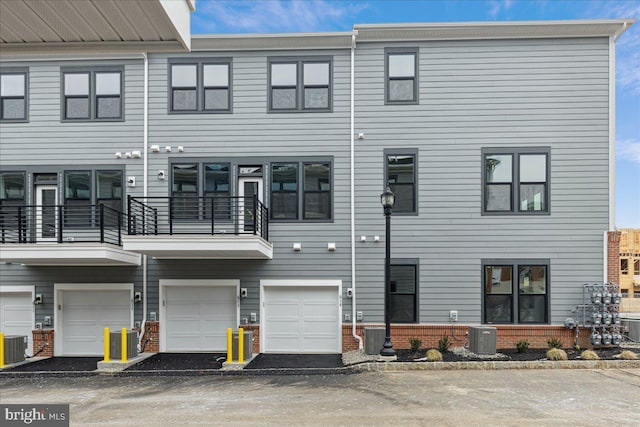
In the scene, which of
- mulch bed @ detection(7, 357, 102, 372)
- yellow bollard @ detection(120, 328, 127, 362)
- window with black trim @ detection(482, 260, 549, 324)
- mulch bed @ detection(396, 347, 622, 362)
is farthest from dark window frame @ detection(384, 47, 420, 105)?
mulch bed @ detection(7, 357, 102, 372)

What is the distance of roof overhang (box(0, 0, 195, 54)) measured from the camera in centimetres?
241

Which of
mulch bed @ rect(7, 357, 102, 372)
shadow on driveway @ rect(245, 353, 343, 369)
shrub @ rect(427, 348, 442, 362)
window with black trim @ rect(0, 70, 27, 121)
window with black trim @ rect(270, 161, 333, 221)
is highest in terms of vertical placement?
window with black trim @ rect(0, 70, 27, 121)

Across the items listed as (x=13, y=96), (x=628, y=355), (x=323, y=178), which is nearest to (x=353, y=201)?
(x=323, y=178)

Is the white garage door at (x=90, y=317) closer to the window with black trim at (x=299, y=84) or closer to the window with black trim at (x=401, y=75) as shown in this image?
the window with black trim at (x=299, y=84)

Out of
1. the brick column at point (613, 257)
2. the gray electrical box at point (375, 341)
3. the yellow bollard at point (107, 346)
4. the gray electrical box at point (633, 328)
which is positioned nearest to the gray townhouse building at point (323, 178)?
the brick column at point (613, 257)

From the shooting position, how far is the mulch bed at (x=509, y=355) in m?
10.8

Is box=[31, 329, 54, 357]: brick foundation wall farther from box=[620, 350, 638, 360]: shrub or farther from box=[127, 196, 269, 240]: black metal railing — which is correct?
box=[620, 350, 638, 360]: shrub

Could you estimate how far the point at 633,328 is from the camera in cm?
1284

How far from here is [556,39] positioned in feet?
40.9

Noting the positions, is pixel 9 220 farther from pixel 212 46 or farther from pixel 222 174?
pixel 212 46

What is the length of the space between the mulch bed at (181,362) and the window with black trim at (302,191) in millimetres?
4216

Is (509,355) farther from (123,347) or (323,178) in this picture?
(123,347)

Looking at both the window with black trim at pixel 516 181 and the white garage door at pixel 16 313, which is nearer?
the window with black trim at pixel 516 181

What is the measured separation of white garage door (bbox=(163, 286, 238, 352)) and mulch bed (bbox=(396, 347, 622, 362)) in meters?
4.96
